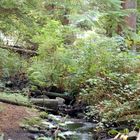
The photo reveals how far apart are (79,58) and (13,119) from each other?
4.38 meters

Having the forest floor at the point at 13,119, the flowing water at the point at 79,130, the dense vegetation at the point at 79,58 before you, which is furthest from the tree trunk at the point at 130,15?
the forest floor at the point at 13,119

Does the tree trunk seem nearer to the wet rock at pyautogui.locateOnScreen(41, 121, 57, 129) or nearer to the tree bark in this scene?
the tree bark

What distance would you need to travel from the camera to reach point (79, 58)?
11.7 metres

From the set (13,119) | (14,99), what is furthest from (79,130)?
(14,99)

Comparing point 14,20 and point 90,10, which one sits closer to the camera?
point 14,20

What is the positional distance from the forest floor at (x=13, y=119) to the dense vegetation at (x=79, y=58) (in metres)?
1.07

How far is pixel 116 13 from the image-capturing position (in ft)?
39.2

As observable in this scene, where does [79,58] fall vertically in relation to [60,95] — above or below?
above

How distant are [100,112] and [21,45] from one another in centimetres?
712

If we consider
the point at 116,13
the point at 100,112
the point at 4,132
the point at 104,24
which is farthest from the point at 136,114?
the point at 104,24

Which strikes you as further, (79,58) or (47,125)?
(79,58)

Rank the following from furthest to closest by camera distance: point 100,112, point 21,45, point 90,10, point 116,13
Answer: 1. point 21,45
2. point 116,13
3. point 90,10
4. point 100,112

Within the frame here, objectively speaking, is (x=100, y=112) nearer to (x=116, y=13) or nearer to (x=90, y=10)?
(x=90, y=10)

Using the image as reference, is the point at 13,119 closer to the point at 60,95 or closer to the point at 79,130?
the point at 79,130
